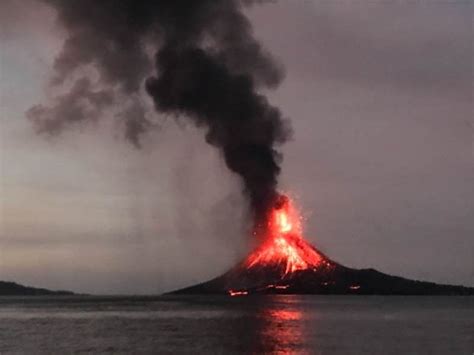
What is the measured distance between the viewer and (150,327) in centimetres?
8638

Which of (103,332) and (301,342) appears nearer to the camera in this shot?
(301,342)

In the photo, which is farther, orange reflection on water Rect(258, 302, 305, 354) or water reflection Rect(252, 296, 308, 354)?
orange reflection on water Rect(258, 302, 305, 354)

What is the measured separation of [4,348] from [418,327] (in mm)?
43236

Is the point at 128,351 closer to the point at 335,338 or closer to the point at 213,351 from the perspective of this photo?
the point at 213,351

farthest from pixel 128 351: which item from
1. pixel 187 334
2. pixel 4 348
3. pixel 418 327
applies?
pixel 418 327

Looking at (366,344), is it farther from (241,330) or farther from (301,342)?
(241,330)

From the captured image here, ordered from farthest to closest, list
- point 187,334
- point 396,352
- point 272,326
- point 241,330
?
point 272,326 → point 241,330 → point 187,334 → point 396,352

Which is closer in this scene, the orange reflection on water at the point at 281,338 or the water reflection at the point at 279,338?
the water reflection at the point at 279,338

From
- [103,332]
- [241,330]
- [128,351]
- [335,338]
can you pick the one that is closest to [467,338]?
[335,338]

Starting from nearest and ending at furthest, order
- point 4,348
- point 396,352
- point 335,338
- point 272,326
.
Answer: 1. point 396,352
2. point 4,348
3. point 335,338
4. point 272,326

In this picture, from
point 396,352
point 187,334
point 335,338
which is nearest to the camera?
point 396,352

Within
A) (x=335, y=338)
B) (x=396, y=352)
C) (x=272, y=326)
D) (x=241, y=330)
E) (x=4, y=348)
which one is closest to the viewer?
(x=396, y=352)

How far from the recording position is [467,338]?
68.8 m

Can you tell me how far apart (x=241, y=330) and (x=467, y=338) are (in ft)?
75.1
